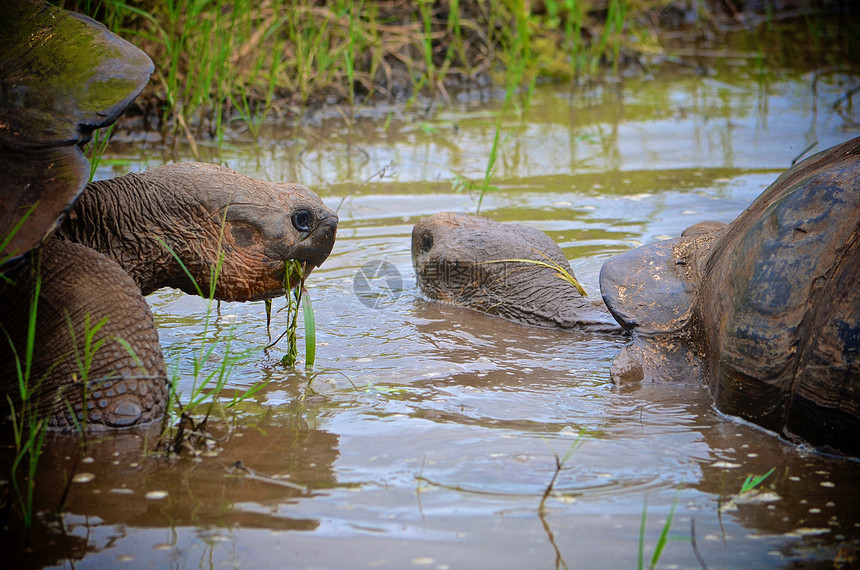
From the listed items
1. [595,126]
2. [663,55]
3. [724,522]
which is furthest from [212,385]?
[663,55]

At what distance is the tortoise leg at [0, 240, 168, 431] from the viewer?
261 centimetres

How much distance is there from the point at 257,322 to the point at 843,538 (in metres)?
Result: 2.43

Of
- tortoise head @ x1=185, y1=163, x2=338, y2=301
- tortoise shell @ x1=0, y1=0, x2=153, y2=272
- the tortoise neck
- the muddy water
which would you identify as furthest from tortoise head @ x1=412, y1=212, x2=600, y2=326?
tortoise shell @ x1=0, y1=0, x2=153, y2=272

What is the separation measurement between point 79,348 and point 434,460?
43.5 inches

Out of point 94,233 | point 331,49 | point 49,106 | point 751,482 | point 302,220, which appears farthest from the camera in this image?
point 331,49

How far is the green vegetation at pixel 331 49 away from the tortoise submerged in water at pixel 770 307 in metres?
3.07

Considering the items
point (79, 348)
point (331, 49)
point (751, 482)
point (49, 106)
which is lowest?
point (751, 482)

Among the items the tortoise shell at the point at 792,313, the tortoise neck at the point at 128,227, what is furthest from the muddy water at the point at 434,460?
the tortoise neck at the point at 128,227

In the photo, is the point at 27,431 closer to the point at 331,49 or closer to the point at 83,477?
the point at 83,477

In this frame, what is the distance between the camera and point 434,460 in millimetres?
2467

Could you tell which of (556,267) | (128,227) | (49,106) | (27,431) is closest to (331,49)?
(556,267)

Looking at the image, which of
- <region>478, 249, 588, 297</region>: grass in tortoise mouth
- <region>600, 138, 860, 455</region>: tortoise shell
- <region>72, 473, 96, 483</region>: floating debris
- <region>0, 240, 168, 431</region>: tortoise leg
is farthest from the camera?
<region>478, 249, 588, 297</region>: grass in tortoise mouth

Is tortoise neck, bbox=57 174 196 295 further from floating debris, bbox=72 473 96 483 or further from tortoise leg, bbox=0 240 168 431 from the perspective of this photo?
floating debris, bbox=72 473 96 483

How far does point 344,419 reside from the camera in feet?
9.09
